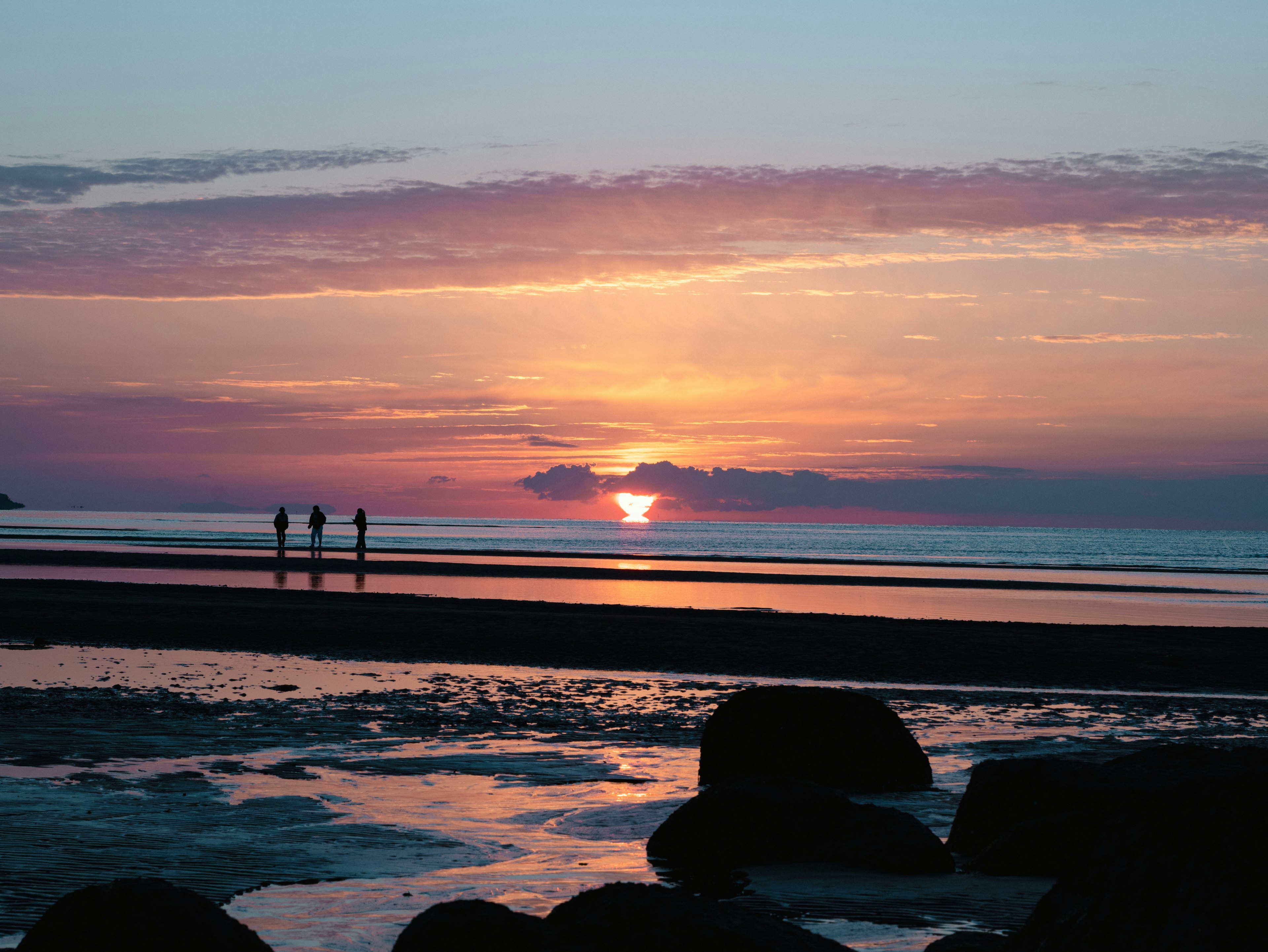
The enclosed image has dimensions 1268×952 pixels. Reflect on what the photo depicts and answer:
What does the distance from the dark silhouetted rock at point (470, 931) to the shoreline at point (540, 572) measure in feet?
127

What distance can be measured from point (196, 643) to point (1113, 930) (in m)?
20.3

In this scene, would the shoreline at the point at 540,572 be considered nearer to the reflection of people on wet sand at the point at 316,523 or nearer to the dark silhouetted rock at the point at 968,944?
the reflection of people on wet sand at the point at 316,523

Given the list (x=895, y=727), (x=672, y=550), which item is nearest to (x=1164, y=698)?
(x=895, y=727)

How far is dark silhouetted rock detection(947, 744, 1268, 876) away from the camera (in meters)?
7.64

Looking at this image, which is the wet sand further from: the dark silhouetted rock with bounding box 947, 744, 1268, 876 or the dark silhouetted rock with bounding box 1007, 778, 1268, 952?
the dark silhouetted rock with bounding box 1007, 778, 1268, 952

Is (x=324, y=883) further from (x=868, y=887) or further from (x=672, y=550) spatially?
(x=672, y=550)

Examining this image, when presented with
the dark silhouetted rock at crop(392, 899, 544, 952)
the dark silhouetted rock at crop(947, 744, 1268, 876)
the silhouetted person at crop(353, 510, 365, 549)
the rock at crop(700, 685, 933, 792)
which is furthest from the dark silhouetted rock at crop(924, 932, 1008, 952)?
the silhouetted person at crop(353, 510, 365, 549)

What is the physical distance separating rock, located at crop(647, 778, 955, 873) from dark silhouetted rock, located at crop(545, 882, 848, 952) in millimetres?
2653

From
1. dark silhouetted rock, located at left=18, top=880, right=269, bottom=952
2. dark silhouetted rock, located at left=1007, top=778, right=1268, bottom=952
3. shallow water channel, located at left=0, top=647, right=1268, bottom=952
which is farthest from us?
shallow water channel, located at left=0, top=647, right=1268, bottom=952

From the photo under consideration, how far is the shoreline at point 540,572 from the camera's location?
147 ft

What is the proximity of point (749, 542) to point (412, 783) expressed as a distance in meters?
104

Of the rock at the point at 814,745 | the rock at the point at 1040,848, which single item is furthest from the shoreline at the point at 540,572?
the rock at the point at 1040,848

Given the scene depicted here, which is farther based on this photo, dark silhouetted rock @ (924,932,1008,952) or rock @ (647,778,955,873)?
rock @ (647,778,955,873)

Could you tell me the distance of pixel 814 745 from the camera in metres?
10.4
